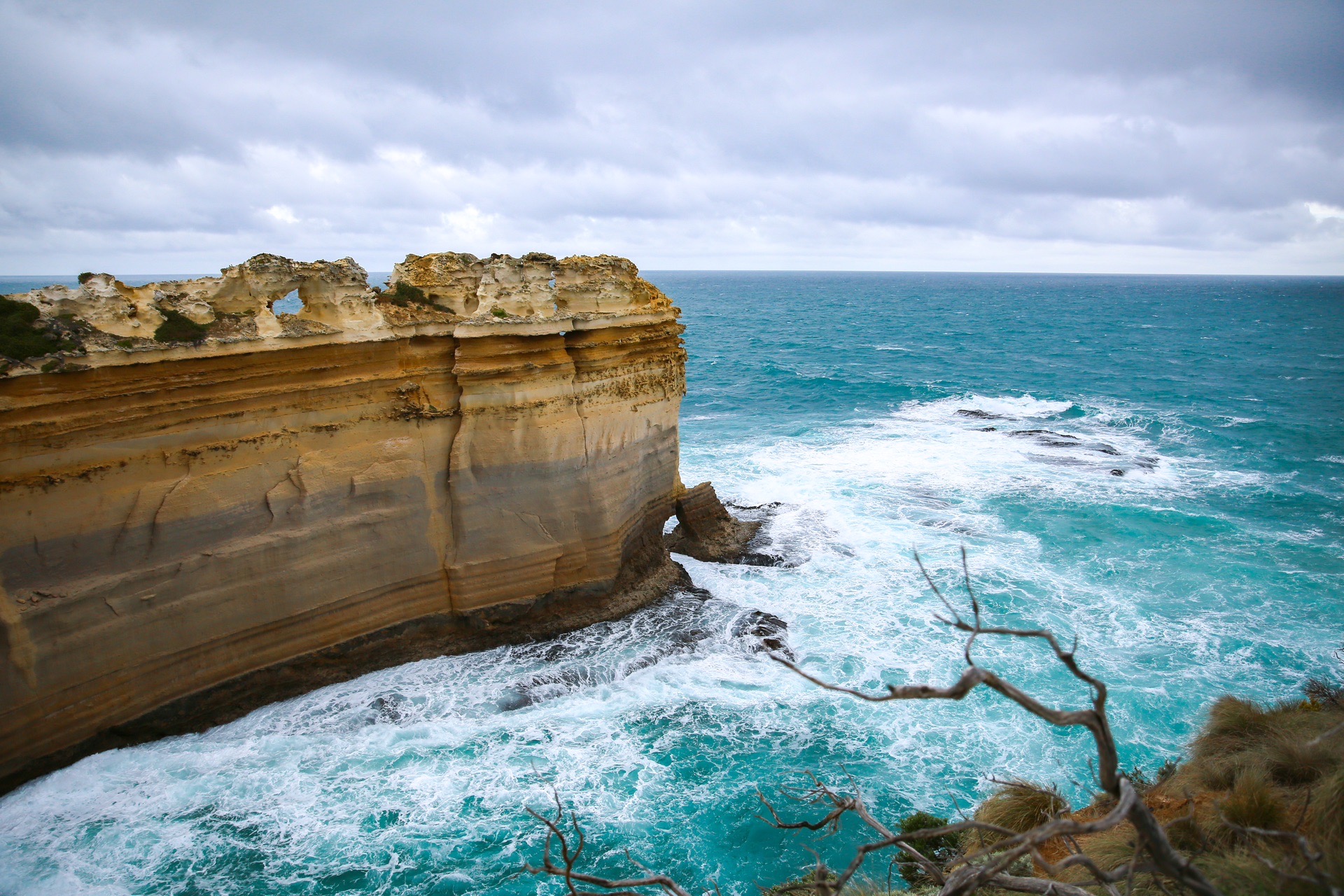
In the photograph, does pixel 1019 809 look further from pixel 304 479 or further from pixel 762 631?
pixel 304 479

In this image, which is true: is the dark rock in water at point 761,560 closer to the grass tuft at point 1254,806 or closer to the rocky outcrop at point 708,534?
the rocky outcrop at point 708,534

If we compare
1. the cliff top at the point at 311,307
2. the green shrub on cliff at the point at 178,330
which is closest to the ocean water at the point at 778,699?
the cliff top at the point at 311,307

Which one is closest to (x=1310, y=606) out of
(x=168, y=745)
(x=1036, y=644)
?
(x=1036, y=644)

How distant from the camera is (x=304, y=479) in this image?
10.3m

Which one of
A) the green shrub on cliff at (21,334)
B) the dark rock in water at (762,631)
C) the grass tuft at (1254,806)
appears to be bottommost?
the dark rock in water at (762,631)

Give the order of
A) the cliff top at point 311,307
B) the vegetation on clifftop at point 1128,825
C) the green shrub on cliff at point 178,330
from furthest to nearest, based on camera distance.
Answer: the green shrub on cliff at point 178,330
the cliff top at point 311,307
the vegetation on clifftop at point 1128,825

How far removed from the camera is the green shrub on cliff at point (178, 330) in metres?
9.06

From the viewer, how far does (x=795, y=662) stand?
11.6 meters

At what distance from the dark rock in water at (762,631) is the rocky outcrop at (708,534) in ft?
7.45

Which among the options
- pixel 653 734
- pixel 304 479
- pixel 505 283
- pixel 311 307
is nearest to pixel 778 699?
pixel 653 734

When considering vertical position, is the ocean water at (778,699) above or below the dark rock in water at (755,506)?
below

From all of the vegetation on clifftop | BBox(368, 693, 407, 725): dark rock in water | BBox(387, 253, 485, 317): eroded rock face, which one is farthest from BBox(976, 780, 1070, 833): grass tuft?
BBox(387, 253, 485, 317): eroded rock face

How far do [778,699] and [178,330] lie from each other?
9.36 meters

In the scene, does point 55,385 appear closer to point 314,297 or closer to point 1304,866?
point 314,297
